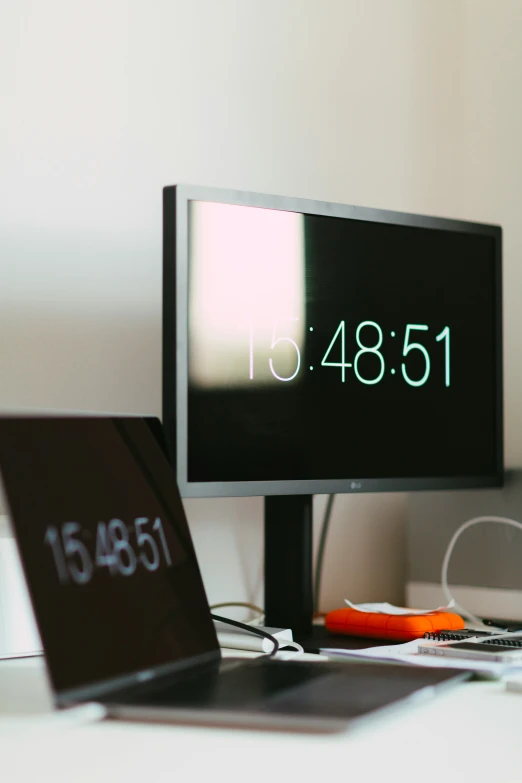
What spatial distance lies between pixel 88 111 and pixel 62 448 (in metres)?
0.51

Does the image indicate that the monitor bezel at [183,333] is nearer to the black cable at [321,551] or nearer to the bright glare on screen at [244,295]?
the bright glare on screen at [244,295]

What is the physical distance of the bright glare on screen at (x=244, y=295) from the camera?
981 millimetres

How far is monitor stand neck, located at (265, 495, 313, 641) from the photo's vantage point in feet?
3.58

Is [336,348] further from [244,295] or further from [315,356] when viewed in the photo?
[244,295]

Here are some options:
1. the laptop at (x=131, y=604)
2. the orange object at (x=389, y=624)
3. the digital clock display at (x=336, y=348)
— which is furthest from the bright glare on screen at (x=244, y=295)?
the orange object at (x=389, y=624)

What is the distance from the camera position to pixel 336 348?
1.09 meters

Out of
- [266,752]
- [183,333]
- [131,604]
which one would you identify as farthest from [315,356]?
[266,752]

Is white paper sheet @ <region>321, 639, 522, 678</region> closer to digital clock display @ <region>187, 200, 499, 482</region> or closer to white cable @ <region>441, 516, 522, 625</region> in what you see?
digital clock display @ <region>187, 200, 499, 482</region>

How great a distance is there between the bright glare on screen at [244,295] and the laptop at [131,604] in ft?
0.47

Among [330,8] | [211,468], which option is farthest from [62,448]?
[330,8]

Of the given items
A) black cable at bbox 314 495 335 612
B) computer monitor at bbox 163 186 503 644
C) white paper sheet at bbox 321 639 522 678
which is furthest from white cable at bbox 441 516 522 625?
white paper sheet at bbox 321 639 522 678

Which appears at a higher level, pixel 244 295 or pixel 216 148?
pixel 216 148

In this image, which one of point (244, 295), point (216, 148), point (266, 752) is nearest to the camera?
point (266, 752)

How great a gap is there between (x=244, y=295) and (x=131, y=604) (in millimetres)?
388
